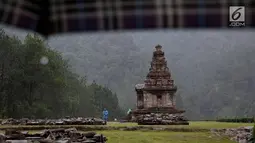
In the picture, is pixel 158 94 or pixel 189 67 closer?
pixel 158 94

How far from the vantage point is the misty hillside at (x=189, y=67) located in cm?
7844

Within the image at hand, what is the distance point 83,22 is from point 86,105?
52.7 m

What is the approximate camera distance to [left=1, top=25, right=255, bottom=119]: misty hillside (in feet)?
257

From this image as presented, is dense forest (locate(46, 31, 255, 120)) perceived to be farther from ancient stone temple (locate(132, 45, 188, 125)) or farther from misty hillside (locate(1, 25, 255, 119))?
ancient stone temple (locate(132, 45, 188, 125))

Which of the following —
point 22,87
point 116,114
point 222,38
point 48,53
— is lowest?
point 116,114

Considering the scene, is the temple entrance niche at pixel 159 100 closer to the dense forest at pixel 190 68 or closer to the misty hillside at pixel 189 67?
the dense forest at pixel 190 68

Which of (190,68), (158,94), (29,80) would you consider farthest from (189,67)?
(158,94)

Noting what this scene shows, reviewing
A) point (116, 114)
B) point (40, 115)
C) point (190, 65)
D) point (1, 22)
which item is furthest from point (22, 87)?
point (190, 65)

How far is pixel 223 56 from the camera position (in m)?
112

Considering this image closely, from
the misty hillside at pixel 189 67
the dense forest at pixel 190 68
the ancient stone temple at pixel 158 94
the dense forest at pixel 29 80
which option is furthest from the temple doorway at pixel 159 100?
the misty hillside at pixel 189 67

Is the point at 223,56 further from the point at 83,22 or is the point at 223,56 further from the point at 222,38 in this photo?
the point at 83,22

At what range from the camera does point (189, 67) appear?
108 meters

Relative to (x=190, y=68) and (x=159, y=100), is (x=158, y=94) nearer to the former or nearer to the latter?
(x=159, y=100)

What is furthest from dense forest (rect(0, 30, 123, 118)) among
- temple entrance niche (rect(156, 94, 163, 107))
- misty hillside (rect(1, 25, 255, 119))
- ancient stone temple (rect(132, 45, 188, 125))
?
misty hillside (rect(1, 25, 255, 119))
